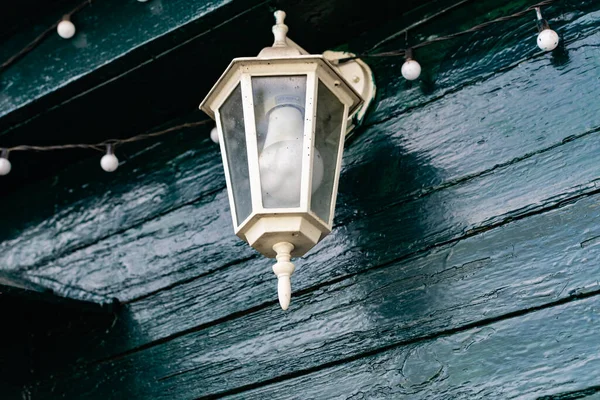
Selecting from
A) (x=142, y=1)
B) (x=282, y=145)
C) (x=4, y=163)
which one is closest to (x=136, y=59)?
(x=142, y=1)

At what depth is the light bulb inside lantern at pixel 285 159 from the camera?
1337 millimetres

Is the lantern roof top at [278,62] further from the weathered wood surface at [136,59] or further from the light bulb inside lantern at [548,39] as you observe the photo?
the light bulb inside lantern at [548,39]

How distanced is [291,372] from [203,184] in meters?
0.60

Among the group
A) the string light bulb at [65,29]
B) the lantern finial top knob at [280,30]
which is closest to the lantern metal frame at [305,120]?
the lantern finial top knob at [280,30]

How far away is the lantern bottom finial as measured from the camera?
53.0 inches

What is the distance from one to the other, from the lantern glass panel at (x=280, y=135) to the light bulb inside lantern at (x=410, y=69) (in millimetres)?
358

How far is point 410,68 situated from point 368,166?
25 cm

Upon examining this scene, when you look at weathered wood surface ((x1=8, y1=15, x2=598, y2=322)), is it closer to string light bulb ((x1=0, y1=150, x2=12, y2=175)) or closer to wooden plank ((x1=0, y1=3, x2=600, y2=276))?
wooden plank ((x1=0, y1=3, x2=600, y2=276))

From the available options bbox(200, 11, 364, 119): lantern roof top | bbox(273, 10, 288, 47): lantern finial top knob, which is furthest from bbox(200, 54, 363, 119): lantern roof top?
bbox(273, 10, 288, 47): lantern finial top knob

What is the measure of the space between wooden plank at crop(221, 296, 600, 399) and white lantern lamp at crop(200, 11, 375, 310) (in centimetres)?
32

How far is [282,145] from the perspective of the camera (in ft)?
4.54

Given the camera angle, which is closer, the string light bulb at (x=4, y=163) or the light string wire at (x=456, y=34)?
the light string wire at (x=456, y=34)

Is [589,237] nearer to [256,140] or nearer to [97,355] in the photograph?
[256,140]

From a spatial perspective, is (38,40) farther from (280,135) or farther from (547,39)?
(547,39)
